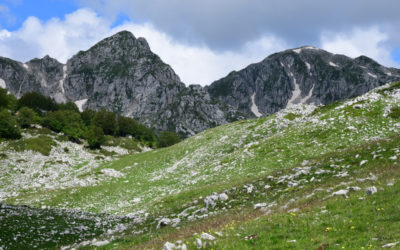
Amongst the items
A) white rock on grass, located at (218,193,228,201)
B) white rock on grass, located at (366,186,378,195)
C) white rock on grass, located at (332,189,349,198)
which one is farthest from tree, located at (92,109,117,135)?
white rock on grass, located at (366,186,378,195)

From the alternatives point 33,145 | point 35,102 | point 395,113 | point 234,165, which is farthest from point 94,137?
point 395,113

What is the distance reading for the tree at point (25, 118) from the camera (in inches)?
3477

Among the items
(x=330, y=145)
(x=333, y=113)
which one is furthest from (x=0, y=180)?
(x=333, y=113)

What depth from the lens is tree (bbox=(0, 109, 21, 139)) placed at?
71.1 metres

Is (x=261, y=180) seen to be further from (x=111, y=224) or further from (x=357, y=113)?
(x=357, y=113)

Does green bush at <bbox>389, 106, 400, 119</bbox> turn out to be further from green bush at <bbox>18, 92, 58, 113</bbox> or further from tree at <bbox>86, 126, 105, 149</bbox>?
green bush at <bbox>18, 92, 58, 113</bbox>

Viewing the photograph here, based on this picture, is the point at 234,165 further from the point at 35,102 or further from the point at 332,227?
the point at 35,102

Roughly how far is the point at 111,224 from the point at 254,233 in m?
15.9

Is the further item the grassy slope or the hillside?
the grassy slope

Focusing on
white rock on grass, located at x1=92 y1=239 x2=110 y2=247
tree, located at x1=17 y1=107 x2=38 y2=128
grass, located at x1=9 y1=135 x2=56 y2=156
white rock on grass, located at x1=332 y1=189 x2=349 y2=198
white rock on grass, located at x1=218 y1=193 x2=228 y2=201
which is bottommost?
white rock on grass, located at x1=92 y1=239 x2=110 y2=247

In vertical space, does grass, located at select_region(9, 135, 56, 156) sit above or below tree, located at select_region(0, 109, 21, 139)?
below

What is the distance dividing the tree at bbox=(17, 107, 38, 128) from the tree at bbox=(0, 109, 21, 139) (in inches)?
575

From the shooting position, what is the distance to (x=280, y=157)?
1276 inches

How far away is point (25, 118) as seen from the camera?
3504 inches
